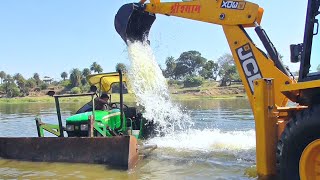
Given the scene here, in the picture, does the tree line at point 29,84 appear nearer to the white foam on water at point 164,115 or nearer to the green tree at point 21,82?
the green tree at point 21,82

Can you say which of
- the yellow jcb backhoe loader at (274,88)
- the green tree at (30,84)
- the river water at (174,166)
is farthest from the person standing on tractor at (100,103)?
the green tree at (30,84)

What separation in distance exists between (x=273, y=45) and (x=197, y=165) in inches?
113

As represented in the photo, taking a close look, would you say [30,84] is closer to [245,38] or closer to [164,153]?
[164,153]

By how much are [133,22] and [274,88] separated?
426 cm

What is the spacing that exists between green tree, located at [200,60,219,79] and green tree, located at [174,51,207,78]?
6.45 meters

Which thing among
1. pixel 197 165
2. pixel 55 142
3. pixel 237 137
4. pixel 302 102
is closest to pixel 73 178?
pixel 55 142

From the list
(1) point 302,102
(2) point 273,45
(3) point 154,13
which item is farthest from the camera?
(3) point 154,13

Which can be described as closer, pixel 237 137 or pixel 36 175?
pixel 36 175

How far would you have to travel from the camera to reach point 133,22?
9406 mm

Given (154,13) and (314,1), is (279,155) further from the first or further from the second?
(154,13)

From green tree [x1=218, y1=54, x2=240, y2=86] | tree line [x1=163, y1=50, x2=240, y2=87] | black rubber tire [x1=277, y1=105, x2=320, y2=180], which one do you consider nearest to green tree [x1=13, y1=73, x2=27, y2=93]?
tree line [x1=163, y1=50, x2=240, y2=87]

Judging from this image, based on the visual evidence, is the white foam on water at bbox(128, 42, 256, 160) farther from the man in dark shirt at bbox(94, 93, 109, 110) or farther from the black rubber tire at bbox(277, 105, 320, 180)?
the black rubber tire at bbox(277, 105, 320, 180)

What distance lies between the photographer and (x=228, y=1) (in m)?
7.19

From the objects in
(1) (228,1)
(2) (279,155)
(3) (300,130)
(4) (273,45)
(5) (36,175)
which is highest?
(1) (228,1)
